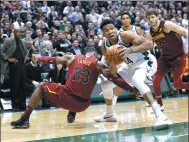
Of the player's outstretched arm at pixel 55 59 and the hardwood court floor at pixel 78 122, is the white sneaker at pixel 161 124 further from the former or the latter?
the player's outstretched arm at pixel 55 59

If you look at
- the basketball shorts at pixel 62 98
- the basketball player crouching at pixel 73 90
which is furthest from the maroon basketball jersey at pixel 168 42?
the basketball shorts at pixel 62 98

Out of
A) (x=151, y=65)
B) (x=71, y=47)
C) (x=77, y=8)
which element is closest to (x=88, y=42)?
(x=71, y=47)

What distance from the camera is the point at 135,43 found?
629 centimetres

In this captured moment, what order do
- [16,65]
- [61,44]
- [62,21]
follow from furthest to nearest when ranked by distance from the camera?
[62,21], [61,44], [16,65]

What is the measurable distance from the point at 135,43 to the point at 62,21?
792cm

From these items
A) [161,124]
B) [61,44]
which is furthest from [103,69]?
[61,44]

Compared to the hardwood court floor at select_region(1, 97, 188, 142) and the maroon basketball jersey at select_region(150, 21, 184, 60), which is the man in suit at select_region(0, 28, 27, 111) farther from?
the maroon basketball jersey at select_region(150, 21, 184, 60)

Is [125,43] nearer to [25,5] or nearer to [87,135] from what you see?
[87,135]

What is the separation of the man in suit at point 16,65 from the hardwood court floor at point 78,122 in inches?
30.2

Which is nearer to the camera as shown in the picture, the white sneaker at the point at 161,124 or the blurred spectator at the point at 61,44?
the white sneaker at the point at 161,124

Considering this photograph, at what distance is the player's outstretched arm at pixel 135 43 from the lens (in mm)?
6010

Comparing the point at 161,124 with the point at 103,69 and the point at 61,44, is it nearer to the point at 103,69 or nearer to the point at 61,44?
the point at 103,69

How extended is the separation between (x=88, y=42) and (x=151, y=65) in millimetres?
4493

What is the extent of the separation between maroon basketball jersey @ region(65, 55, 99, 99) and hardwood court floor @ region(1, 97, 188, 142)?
21.7 inches
